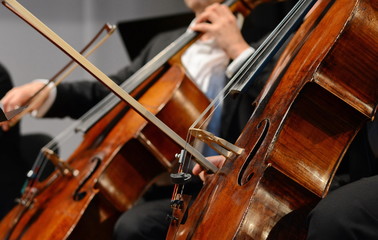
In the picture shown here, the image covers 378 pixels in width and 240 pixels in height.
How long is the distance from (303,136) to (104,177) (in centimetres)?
53

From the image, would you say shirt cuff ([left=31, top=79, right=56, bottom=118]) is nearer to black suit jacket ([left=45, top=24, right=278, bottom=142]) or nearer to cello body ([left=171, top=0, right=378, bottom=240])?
black suit jacket ([left=45, top=24, right=278, bottom=142])

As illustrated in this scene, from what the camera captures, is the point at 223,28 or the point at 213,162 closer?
the point at 213,162

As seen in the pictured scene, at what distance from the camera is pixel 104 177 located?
1144 millimetres

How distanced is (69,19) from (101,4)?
0.16m

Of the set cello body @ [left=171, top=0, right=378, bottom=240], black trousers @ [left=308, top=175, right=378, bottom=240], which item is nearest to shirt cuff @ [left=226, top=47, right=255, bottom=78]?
cello body @ [left=171, top=0, right=378, bottom=240]

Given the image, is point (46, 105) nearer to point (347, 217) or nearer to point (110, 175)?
point (110, 175)

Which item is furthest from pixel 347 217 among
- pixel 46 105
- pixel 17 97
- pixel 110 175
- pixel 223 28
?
pixel 46 105

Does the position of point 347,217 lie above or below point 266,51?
below

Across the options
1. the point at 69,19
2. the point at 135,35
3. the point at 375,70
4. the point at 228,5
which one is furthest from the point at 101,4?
the point at 375,70

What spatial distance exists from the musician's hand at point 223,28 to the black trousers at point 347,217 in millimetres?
681

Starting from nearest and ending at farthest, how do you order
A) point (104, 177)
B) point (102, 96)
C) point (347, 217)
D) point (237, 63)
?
point (347, 217) → point (104, 177) → point (237, 63) → point (102, 96)

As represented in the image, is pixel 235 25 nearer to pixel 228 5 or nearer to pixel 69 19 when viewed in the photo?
pixel 228 5

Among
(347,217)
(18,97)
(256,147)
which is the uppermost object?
(18,97)

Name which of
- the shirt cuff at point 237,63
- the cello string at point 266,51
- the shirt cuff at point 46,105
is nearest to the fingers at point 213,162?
the cello string at point 266,51
